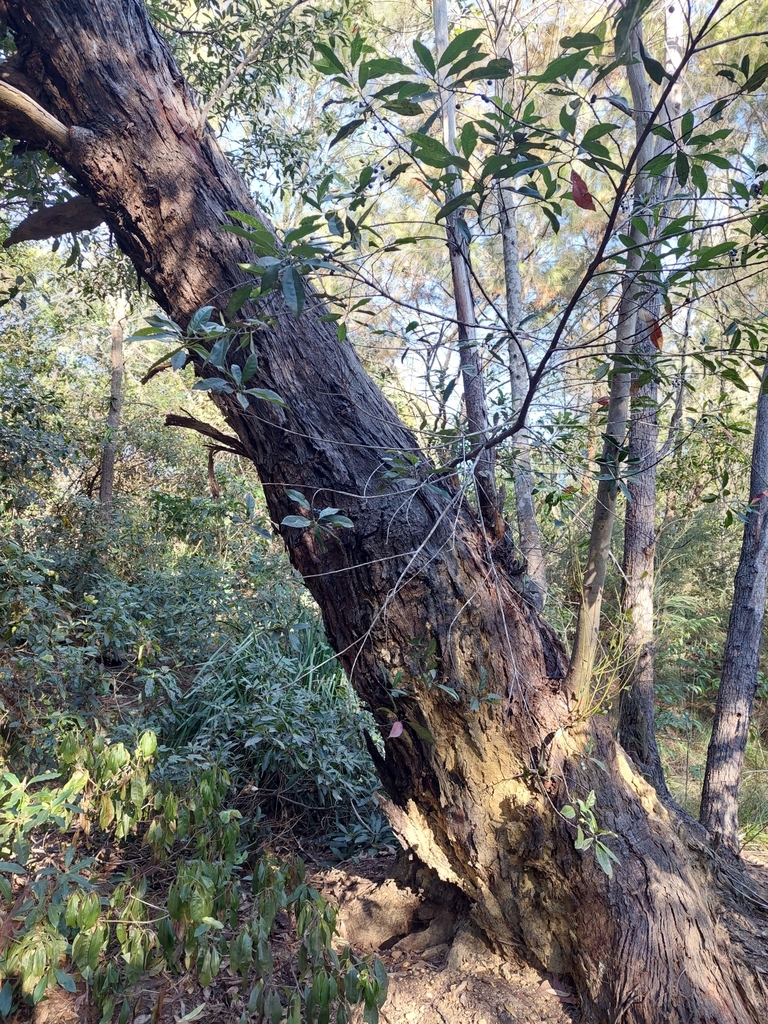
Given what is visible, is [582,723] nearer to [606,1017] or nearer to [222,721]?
[606,1017]

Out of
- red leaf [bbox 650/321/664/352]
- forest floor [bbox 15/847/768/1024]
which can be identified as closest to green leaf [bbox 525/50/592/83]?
red leaf [bbox 650/321/664/352]

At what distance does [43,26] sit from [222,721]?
2.80 meters

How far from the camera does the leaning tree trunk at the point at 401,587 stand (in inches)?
70.5

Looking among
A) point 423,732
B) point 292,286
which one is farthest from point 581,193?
point 423,732

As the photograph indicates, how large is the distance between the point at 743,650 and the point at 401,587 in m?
2.45

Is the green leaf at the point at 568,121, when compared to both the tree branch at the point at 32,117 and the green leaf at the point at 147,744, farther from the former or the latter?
the green leaf at the point at 147,744

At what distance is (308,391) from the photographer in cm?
190

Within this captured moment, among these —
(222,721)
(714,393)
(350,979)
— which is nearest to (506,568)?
(350,979)

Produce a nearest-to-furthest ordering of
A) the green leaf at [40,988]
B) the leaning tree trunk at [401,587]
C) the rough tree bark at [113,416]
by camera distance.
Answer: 1. the green leaf at [40,988]
2. the leaning tree trunk at [401,587]
3. the rough tree bark at [113,416]

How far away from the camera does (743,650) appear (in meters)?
3.43

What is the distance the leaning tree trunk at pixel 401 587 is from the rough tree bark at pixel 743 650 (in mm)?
1523

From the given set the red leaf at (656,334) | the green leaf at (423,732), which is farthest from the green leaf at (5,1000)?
the red leaf at (656,334)

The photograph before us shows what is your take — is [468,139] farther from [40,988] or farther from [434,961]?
[434,961]

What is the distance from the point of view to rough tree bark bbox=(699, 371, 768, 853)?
3334 millimetres
